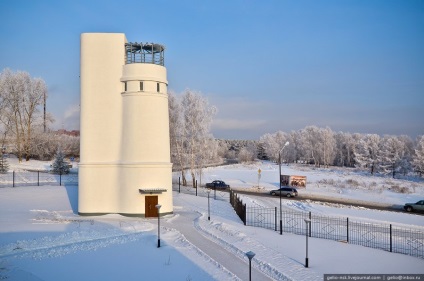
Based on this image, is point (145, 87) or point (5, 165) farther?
point (5, 165)

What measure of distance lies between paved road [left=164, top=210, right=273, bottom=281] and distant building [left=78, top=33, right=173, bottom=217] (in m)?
2.64

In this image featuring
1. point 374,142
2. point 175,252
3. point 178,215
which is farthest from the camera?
point 374,142

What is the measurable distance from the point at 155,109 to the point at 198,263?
536 inches

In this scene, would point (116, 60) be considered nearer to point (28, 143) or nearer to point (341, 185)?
point (28, 143)

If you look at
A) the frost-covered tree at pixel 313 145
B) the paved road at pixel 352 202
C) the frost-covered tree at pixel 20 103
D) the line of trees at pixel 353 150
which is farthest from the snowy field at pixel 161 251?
the frost-covered tree at pixel 313 145

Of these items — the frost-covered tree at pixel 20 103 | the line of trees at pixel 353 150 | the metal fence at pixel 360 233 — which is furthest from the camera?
the line of trees at pixel 353 150

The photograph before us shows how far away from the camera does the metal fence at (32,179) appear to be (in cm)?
3956

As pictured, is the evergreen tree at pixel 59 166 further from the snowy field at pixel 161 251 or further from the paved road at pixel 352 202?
the paved road at pixel 352 202

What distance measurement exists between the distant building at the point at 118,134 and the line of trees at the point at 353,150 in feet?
194

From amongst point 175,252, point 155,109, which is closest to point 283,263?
point 175,252

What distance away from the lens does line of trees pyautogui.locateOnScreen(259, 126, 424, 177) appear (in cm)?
7712

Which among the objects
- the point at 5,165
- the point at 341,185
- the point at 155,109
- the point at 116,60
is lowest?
the point at 341,185

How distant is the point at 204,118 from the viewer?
1758 inches

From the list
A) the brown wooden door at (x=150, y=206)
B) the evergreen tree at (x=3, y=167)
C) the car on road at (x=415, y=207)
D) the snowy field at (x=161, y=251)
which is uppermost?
the evergreen tree at (x=3, y=167)
